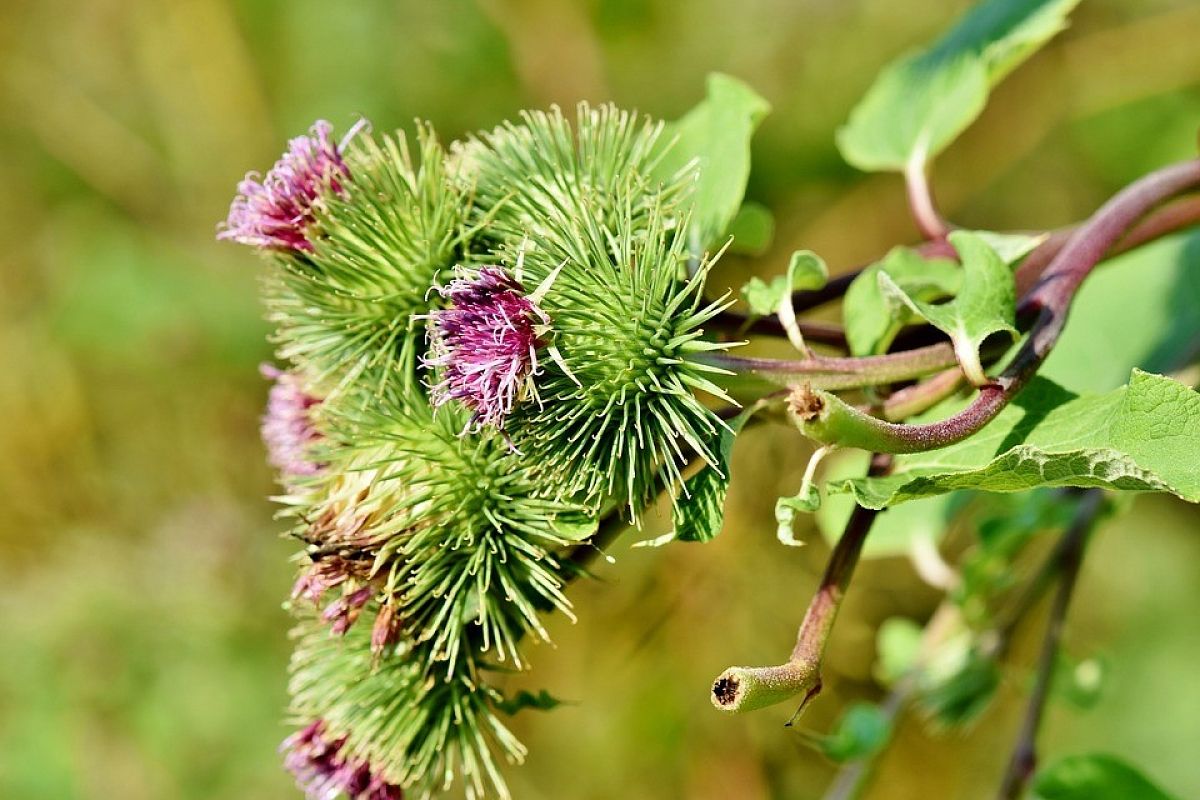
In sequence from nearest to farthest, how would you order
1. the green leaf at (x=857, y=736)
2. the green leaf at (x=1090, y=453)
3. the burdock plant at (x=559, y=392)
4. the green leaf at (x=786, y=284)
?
the green leaf at (x=1090, y=453) < the burdock plant at (x=559, y=392) < the green leaf at (x=786, y=284) < the green leaf at (x=857, y=736)

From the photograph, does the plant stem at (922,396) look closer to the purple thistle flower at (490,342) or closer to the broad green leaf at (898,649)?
the purple thistle flower at (490,342)

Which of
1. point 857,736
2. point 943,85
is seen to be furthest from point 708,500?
point 943,85

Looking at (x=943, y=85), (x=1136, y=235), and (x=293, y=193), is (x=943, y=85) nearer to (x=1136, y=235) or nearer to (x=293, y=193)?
(x=1136, y=235)

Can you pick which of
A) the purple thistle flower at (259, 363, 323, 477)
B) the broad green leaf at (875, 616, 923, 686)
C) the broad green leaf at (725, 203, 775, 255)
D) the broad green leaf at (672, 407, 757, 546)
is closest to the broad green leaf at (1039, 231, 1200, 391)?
the broad green leaf at (875, 616, 923, 686)

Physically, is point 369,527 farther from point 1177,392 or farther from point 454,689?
point 1177,392

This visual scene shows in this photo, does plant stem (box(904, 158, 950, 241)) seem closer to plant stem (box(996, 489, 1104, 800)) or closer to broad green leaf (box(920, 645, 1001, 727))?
plant stem (box(996, 489, 1104, 800))

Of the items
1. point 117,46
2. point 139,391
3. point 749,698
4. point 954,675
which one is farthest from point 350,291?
point 117,46

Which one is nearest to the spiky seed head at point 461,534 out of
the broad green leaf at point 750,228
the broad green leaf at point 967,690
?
the broad green leaf at point 750,228
